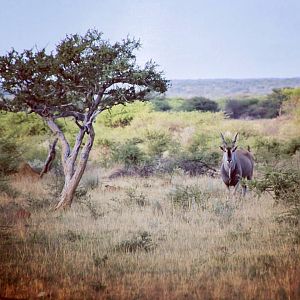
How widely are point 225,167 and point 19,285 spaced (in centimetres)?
374

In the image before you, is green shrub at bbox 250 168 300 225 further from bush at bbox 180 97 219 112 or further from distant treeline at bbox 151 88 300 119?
bush at bbox 180 97 219 112

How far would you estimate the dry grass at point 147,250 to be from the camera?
4.14m

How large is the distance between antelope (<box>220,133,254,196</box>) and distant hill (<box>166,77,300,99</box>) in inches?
33.8

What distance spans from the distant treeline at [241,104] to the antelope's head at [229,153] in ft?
1.99

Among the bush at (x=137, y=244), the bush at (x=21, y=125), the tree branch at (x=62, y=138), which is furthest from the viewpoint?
the tree branch at (x=62, y=138)

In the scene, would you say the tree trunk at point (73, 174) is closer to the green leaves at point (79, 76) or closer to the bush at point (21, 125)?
the green leaves at point (79, 76)

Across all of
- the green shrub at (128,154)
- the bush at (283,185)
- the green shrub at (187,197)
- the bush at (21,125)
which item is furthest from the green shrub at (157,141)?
the bush at (21,125)

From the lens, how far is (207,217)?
537cm

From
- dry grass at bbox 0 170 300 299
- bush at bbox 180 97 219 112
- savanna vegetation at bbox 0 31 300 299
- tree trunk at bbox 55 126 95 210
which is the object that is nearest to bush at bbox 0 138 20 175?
savanna vegetation at bbox 0 31 300 299

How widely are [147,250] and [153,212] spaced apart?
0.87 metres

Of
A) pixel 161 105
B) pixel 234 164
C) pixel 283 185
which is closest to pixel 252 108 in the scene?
pixel 283 185

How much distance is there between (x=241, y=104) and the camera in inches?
225

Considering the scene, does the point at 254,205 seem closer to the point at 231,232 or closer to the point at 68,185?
the point at 231,232

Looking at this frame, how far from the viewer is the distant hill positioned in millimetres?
5375
